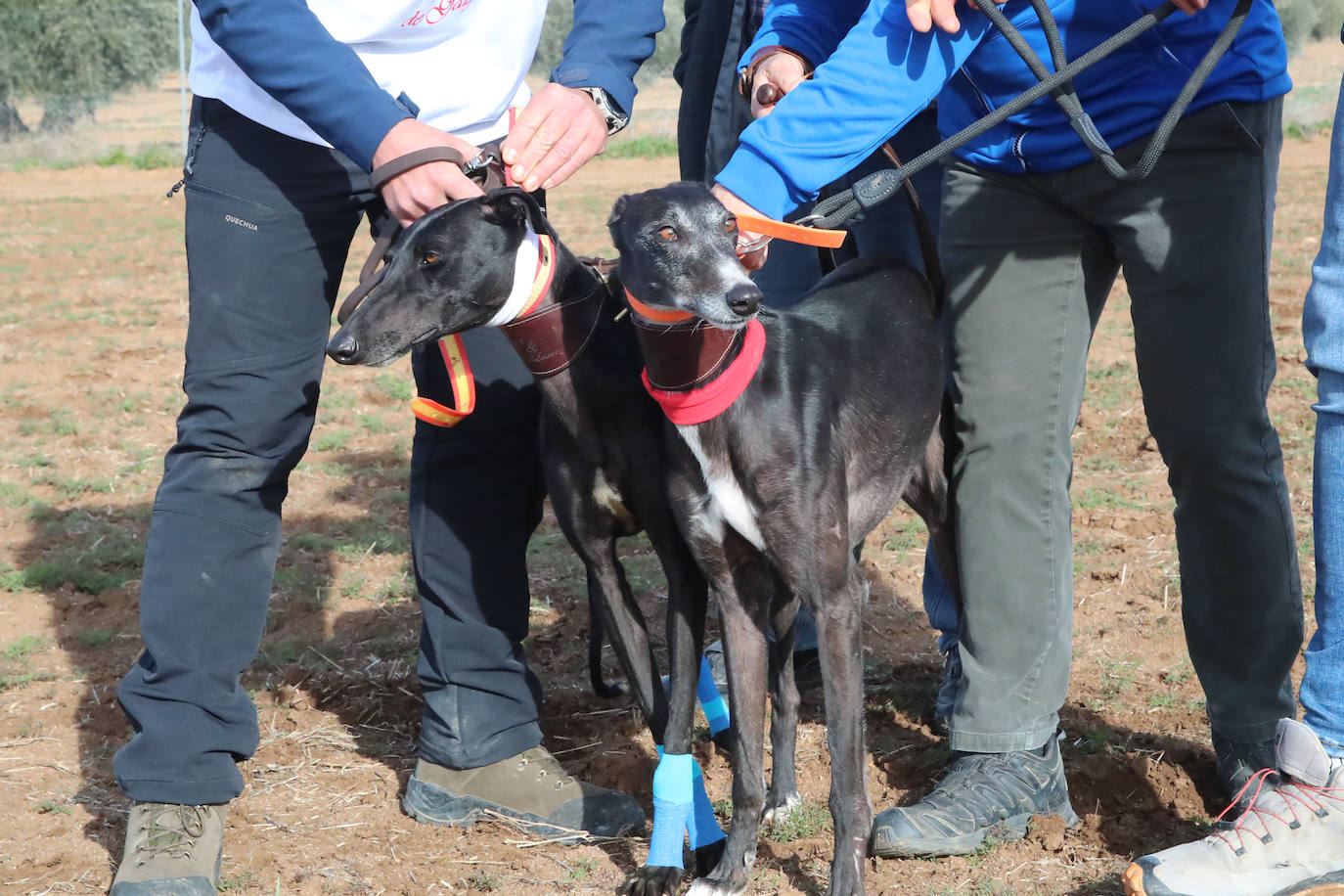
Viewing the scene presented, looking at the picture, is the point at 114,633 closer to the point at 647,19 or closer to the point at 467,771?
the point at 467,771

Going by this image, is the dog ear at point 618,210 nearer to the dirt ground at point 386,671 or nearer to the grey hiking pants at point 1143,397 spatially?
the grey hiking pants at point 1143,397

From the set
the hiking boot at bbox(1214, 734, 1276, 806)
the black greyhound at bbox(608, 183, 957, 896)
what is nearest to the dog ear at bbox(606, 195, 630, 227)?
the black greyhound at bbox(608, 183, 957, 896)

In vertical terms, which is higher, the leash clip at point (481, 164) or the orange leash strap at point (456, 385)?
the leash clip at point (481, 164)

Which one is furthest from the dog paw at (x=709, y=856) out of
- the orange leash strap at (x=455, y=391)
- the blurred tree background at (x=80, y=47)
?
the blurred tree background at (x=80, y=47)

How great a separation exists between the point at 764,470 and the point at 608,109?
3.32 ft

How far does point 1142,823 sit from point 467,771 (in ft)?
5.57

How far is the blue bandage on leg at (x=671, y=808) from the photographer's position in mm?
2898

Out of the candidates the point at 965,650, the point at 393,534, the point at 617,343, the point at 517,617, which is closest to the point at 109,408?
the point at 393,534

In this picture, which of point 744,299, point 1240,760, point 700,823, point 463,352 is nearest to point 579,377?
point 463,352

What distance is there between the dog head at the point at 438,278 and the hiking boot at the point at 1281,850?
1.75 m

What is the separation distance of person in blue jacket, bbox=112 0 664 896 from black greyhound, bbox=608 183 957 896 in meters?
0.50

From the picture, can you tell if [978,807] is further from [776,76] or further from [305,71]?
[305,71]

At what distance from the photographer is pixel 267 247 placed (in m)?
3.01

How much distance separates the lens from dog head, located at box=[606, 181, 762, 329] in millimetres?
2477
